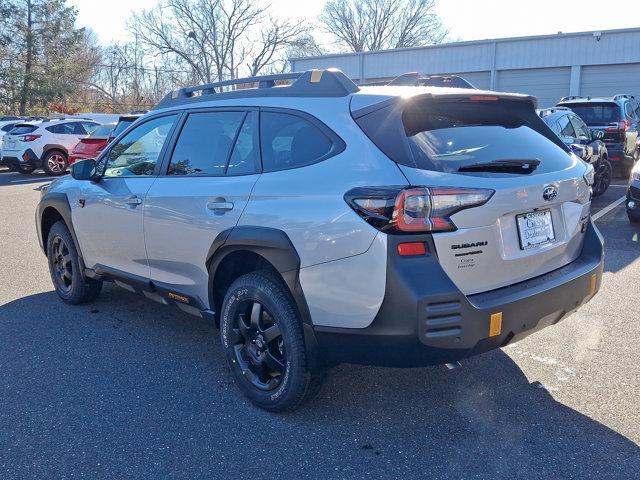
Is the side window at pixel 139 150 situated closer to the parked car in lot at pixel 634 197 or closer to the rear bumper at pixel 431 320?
the rear bumper at pixel 431 320

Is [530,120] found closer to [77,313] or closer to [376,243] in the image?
[376,243]

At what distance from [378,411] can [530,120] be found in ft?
6.57

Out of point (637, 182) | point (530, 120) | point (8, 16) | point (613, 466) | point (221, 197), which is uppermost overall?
point (8, 16)

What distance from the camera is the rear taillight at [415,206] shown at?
8.80ft

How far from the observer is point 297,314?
Result: 3154mm

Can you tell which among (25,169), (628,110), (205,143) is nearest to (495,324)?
(205,143)

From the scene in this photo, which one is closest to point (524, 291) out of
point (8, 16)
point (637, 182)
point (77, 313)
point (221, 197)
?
point (221, 197)

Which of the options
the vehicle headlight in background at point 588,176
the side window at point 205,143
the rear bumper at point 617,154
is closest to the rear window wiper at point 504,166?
the vehicle headlight in background at point 588,176

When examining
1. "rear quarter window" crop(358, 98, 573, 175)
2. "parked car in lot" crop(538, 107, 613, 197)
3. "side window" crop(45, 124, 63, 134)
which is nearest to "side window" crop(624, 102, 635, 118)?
"parked car in lot" crop(538, 107, 613, 197)

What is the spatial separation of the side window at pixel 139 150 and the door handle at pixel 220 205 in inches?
35.9

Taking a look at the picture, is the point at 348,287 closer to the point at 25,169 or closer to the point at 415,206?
the point at 415,206

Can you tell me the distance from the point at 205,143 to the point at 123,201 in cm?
88

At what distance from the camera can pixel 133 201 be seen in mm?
4207

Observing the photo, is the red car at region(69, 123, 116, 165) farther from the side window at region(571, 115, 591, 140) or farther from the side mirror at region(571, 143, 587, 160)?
the side mirror at region(571, 143, 587, 160)
